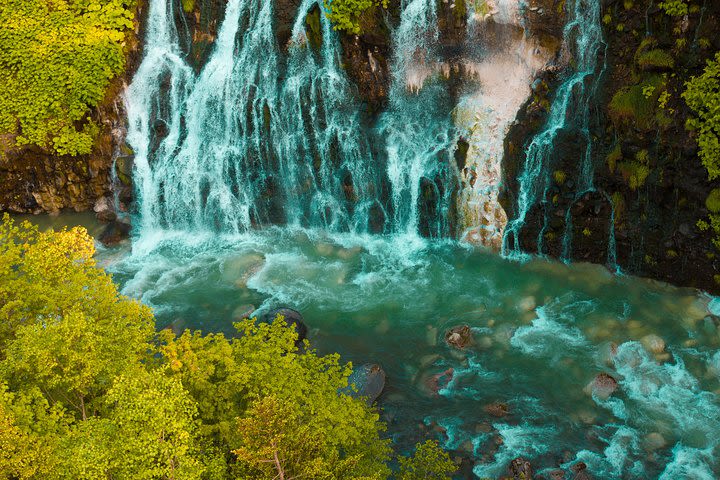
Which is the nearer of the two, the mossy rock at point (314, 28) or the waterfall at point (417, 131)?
the waterfall at point (417, 131)

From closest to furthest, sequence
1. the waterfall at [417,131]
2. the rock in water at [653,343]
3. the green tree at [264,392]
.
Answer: the green tree at [264,392] → the rock in water at [653,343] → the waterfall at [417,131]

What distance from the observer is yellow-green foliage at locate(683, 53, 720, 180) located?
1550 cm

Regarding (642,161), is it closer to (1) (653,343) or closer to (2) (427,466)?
(1) (653,343)

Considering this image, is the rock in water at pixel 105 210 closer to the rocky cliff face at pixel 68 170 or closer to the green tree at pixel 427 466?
the rocky cliff face at pixel 68 170

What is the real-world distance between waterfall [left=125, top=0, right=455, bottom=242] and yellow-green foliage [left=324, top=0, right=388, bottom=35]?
0.61 m

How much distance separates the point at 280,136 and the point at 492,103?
7080 millimetres

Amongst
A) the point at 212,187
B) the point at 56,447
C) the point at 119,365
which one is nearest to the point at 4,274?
the point at 119,365

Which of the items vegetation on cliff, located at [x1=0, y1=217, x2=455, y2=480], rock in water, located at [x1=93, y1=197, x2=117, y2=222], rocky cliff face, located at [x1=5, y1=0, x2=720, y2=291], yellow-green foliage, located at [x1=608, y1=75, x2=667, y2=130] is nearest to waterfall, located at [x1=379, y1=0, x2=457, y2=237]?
rocky cliff face, located at [x1=5, y1=0, x2=720, y2=291]

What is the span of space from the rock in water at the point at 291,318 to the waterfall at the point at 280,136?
4.84 metres

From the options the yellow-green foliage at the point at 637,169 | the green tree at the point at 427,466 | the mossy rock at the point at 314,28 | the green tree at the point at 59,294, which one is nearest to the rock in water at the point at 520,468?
the green tree at the point at 427,466

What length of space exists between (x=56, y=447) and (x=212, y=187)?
1422cm

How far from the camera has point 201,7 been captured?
22.4m

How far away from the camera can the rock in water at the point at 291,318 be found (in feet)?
56.4

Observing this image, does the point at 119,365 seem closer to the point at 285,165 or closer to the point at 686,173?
the point at 285,165
